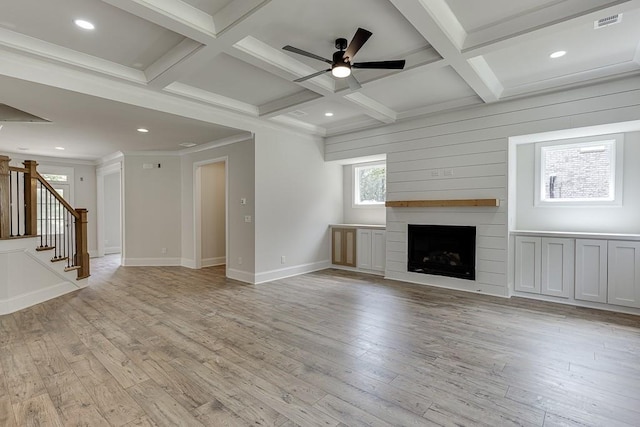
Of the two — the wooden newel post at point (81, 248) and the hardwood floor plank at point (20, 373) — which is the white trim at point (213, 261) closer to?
the wooden newel post at point (81, 248)

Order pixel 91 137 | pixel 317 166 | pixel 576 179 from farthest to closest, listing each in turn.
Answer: pixel 317 166 → pixel 91 137 → pixel 576 179

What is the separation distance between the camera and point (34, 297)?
4.29 m

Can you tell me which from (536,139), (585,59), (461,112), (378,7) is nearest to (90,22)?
(378,7)

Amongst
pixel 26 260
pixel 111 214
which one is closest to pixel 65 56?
pixel 26 260

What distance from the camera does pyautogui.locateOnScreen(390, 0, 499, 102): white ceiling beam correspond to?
2.51m

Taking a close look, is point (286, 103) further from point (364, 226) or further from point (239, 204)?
point (364, 226)

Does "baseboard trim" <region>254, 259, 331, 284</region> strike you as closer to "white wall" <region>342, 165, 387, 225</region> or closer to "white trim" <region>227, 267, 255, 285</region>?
"white trim" <region>227, 267, 255, 285</region>

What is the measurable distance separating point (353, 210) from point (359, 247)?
40.7 inches

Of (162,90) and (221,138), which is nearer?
(162,90)

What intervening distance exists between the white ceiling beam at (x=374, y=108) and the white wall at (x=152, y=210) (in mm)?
4653

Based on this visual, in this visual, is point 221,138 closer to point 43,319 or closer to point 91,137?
point 91,137

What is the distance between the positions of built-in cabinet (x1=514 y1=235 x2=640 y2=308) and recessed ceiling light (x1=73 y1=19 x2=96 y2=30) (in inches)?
228

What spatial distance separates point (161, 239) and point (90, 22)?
5.29m

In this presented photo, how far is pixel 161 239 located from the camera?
723cm
